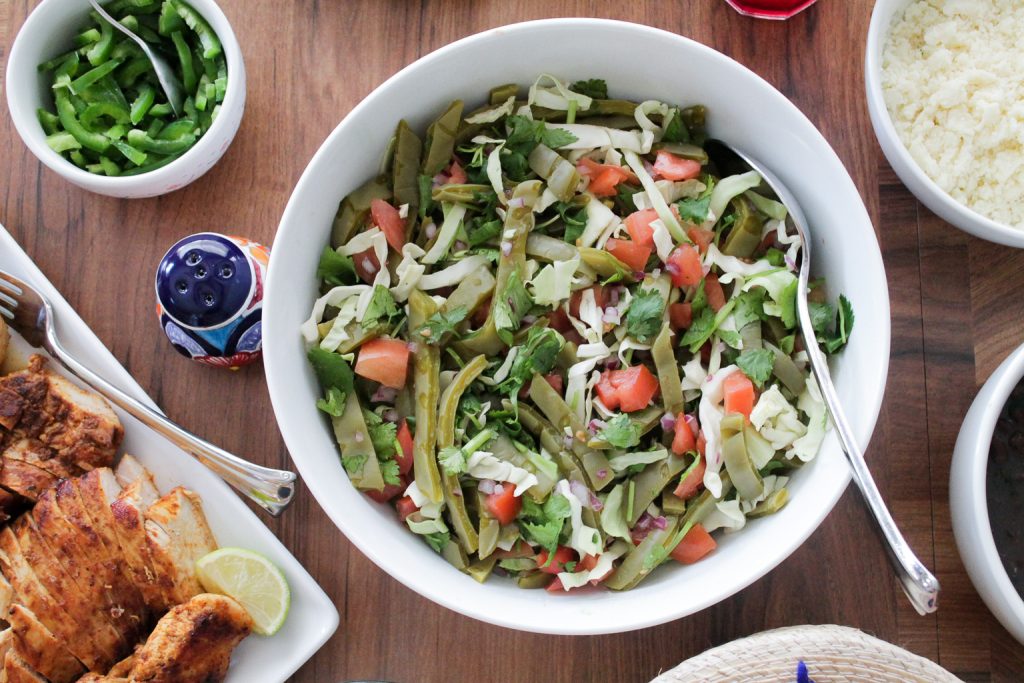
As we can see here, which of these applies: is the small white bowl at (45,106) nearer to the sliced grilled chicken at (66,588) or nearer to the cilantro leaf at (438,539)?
the sliced grilled chicken at (66,588)

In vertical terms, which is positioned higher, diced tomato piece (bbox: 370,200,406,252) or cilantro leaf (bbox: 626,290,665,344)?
diced tomato piece (bbox: 370,200,406,252)

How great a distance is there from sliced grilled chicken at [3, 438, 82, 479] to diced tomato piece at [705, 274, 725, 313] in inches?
61.4

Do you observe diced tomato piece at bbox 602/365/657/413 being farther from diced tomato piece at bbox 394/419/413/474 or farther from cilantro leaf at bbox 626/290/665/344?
diced tomato piece at bbox 394/419/413/474

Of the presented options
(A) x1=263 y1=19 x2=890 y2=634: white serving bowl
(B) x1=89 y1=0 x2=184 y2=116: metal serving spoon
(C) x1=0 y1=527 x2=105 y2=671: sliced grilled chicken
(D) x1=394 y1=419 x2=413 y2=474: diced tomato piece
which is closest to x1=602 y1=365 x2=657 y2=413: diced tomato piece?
(A) x1=263 y1=19 x2=890 y2=634: white serving bowl

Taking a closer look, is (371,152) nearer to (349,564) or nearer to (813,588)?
(349,564)

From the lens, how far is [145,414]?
2.12 metres

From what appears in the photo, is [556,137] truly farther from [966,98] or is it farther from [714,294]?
[966,98]

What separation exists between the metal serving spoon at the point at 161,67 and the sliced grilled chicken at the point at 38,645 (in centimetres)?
124

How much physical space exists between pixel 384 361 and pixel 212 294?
43cm

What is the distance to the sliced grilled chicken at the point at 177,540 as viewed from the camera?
210 cm

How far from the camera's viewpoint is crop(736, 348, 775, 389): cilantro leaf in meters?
1.94

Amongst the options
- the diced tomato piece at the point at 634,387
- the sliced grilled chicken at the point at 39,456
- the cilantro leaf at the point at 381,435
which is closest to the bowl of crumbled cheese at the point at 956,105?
the diced tomato piece at the point at 634,387

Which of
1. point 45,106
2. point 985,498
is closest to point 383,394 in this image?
point 45,106

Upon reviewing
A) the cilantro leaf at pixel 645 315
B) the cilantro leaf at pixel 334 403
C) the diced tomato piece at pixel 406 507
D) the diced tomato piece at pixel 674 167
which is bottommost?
the diced tomato piece at pixel 406 507
